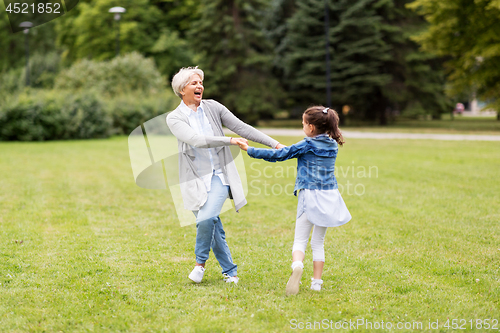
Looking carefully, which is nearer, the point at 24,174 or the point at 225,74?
the point at 24,174

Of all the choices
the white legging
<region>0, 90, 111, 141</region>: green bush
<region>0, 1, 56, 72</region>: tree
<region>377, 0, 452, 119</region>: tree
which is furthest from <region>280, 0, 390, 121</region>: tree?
<region>0, 1, 56, 72</region>: tree

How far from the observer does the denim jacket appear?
4.18m

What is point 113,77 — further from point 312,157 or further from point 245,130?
point 312,157

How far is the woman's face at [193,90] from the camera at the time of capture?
432 centimetres

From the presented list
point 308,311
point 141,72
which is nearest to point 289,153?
point 308,311

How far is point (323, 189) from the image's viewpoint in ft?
14.0

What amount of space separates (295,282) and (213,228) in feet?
3.03

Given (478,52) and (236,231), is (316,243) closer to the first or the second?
(236,231)

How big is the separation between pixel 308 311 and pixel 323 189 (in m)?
1.08

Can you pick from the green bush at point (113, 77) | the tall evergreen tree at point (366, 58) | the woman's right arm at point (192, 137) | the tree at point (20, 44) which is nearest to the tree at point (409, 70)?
the tall evergreen tree at point (366, 58)

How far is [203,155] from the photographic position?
14.5 feet

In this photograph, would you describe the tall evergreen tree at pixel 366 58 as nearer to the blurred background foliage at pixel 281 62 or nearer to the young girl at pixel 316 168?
the blurred background foliage at pixel 281 62

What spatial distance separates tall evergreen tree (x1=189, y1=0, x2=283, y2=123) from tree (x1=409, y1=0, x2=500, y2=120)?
39.1 feet

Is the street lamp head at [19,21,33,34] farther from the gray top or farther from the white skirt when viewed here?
the white skirt
